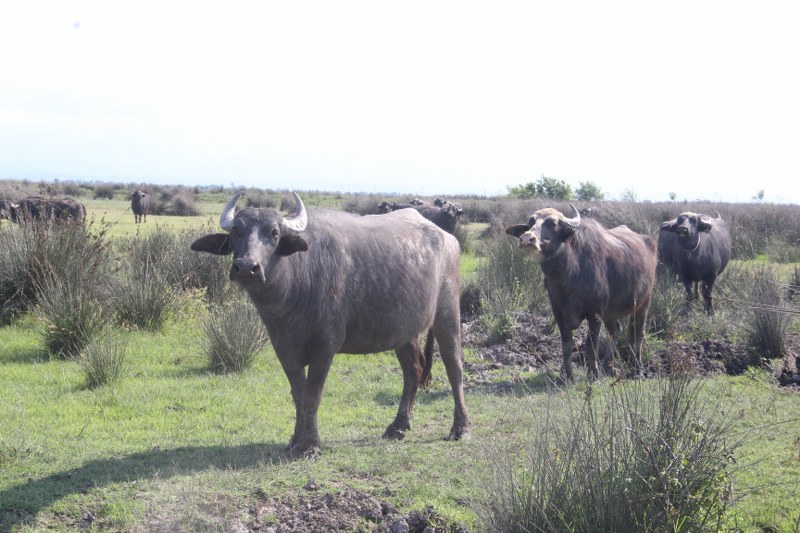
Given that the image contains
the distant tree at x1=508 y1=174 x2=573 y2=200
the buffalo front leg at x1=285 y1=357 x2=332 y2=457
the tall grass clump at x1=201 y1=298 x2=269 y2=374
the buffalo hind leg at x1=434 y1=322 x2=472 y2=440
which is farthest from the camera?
the distant tree at x1=508 y1=174 x2=573 y2=200

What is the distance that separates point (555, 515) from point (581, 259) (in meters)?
5.91

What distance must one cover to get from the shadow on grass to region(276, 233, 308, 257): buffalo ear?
5.48ft

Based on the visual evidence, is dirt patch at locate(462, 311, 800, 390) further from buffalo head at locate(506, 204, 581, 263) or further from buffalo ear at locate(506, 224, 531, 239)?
buffalo ear at locate(506, 224, 531, 239)

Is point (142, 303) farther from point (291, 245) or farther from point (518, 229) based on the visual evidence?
point (291, 245)

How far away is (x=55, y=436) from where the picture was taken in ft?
23.1

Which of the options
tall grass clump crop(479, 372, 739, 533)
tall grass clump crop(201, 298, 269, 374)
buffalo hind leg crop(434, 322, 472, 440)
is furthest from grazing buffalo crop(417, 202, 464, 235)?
tall grass clump crop(479, 372, 739, 533)

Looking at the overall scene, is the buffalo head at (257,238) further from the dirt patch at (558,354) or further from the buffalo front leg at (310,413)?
the dirt patch at (558,354)

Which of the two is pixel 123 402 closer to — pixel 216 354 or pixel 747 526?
pixel 216 354

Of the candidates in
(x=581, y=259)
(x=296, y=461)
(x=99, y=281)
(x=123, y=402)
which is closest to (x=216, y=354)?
(x=123, y=402)

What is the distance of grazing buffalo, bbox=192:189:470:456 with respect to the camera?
630cm

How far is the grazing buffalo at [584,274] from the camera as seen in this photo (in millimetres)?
9875

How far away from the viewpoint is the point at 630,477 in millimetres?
4398

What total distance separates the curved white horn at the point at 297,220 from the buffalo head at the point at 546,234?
372 centimetres

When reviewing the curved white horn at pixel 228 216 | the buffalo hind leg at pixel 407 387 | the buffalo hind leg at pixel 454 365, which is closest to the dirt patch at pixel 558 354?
the buffalo hind leg at pixel 454 365
